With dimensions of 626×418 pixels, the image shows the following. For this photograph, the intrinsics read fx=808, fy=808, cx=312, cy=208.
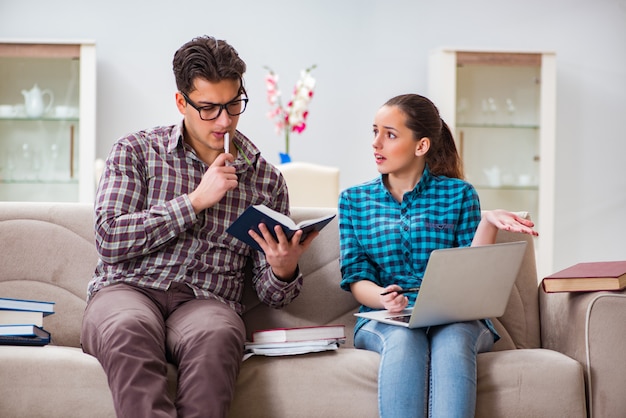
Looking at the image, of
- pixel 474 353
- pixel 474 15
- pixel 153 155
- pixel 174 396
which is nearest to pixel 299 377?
pixel 174 396

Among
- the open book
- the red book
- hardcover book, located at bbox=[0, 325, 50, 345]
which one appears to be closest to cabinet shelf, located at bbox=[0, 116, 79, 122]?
hardcover book, located at bbox=[0, 325, 50, 345]

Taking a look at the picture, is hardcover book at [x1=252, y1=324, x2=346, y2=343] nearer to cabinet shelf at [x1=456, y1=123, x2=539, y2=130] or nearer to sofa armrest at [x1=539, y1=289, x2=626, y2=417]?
sofa armrest at [x1=539, y1=289, x2=626, y2=417]

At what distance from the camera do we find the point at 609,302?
6.17 feet

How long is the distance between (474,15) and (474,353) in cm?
377

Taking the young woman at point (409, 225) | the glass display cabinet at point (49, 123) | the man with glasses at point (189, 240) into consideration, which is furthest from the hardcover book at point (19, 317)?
the glass display cabinet at point (49, 123)

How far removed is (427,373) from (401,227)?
45cm

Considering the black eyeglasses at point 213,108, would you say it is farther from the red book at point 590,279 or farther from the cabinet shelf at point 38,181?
the cabinet shelf at point 38,181

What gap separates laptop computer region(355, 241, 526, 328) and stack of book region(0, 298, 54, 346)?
2.50ft

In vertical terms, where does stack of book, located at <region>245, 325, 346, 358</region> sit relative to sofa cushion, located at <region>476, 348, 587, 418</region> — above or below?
above

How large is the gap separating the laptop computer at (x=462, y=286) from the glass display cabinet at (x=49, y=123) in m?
3.05

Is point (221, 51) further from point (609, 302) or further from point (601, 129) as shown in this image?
point (601, 129)

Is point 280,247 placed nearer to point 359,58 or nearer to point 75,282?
point 75,282

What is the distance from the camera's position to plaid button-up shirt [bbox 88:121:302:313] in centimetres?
185

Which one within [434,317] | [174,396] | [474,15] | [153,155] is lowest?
[174,396]
